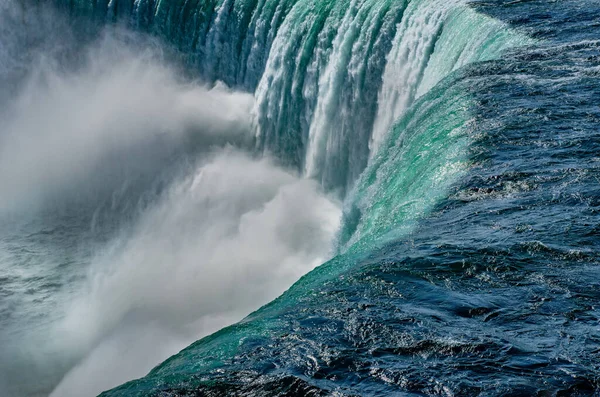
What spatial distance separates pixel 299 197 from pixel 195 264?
281cm

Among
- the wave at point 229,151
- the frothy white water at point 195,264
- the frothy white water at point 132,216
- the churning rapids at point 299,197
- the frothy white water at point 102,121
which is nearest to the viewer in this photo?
the churning rapids at point 299,197

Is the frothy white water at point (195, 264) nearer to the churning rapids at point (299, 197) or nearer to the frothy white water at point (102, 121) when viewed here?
the churning rapids at point (299, 197)

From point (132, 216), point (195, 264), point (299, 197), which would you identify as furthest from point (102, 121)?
point (299, 197)

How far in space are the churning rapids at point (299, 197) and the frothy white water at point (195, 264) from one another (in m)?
0.06

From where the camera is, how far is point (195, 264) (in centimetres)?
1631

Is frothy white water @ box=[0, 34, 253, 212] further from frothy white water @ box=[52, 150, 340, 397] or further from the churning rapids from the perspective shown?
frothy white water @ box=[52, 150, 340, 397]

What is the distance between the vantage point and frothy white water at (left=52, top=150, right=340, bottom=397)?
14086 millimetres

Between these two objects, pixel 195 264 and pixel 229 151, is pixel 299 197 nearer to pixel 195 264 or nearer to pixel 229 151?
pixel 195 264

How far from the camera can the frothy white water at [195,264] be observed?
→ 14.1 metres

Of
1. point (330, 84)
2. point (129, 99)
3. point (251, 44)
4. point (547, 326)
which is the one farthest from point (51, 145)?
point (547, 326)

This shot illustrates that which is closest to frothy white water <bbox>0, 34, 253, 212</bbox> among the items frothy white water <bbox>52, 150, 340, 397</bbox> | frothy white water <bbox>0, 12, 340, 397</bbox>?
frothy white water <bbox>0, 12, 340, 397</bbox>

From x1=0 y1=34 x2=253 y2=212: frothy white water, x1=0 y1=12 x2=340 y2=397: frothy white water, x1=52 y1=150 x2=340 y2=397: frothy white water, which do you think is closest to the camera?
x1=52 y1=150 x2=340 y2=397: frothy white water

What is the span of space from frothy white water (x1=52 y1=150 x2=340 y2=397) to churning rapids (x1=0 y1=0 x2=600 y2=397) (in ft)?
0.21

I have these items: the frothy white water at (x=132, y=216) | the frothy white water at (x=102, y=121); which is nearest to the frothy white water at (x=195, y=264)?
the frothy white water at (x=132, y=216)
